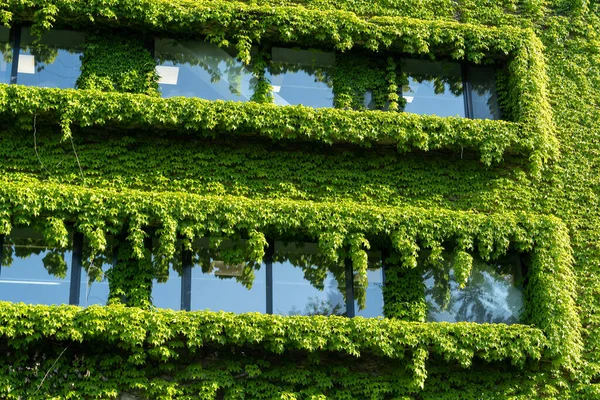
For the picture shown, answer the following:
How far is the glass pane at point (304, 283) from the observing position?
16.7 m

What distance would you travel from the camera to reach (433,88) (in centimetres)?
1956

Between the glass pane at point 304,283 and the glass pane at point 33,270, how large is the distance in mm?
3528

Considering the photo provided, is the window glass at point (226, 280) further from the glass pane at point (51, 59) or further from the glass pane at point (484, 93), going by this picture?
the glass pane at point (484, 93)

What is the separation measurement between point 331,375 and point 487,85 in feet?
23.7

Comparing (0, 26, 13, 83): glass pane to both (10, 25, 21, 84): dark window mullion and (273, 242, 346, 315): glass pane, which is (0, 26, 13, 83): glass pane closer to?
(10, 25, 21, 84): dark window mullion

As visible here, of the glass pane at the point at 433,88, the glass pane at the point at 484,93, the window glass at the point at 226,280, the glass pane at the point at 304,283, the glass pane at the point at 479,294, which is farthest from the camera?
the glass pane at the point at 484,93

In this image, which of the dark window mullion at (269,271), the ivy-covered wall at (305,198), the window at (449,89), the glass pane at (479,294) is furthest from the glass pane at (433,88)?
the dark window mullion at (269,271)

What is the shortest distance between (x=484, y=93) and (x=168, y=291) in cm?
768

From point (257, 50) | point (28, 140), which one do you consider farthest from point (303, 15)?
point (28, 140)

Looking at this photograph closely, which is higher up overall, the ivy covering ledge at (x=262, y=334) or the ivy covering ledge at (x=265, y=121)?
the ivy covering ledge at (x=265, y=121)

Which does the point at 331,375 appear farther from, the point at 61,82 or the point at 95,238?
the point at 61,82

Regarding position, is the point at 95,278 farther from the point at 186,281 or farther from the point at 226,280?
the point at 226,280

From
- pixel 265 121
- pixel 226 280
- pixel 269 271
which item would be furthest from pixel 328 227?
pixel 265 121

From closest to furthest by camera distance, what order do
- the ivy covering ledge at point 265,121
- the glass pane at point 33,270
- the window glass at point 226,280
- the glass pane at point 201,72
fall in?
the glass pane at point 33,270 < the window glass at point 226,280 < the ivy covering ledge at point 265,121 < the glass pane at point 201,72
